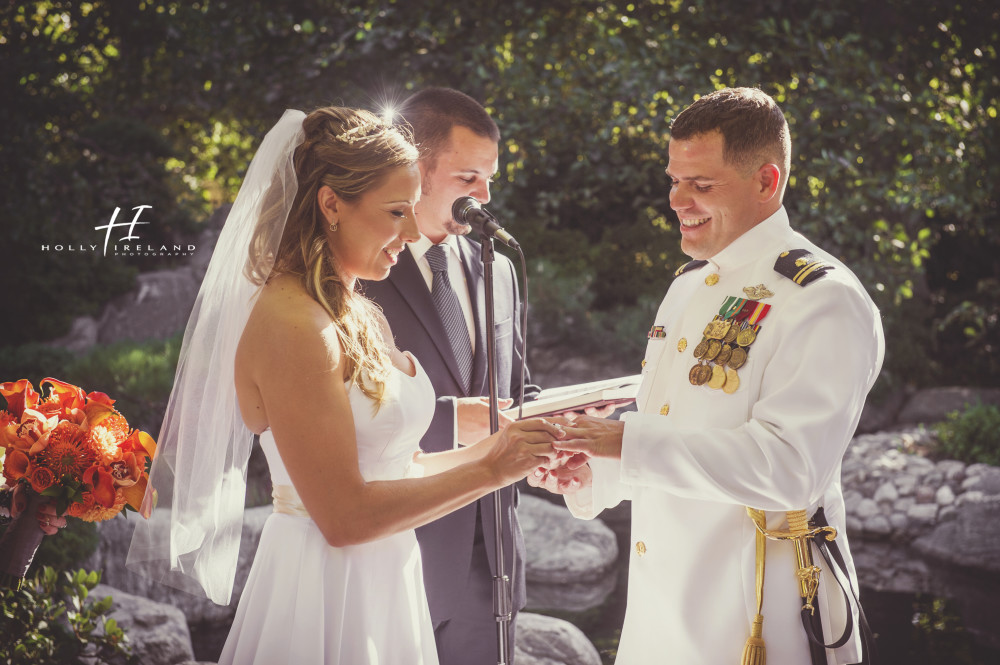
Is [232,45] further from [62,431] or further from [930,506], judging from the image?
[930,506]

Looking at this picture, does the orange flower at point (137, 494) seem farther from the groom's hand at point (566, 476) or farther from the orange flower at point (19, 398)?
the groom's hand at point (566, 476)

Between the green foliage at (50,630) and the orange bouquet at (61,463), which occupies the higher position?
the orange bouquet at (61,463)

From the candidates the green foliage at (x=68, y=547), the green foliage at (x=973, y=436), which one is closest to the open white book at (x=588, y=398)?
the green foliage at (x=68, y=547)

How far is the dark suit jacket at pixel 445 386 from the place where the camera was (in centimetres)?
258

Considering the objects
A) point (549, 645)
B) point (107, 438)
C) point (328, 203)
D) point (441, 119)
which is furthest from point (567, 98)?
point (107, 438)

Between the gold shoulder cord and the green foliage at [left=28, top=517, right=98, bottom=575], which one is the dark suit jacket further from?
the green foliage at [left=28, top=517, right=98, bottom=575]

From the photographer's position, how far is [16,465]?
6.82 ft

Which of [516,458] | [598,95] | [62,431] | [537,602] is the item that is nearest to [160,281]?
[598,95]

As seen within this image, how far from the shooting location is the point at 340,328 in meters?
2.00

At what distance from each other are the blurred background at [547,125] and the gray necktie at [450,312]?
161 inches

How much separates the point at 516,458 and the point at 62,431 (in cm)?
114

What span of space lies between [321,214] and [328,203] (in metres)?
0.03

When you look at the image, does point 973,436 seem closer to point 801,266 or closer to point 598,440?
point 801,266

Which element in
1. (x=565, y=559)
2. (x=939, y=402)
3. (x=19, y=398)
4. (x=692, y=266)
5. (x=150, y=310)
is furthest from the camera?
(x=150, y=310)
